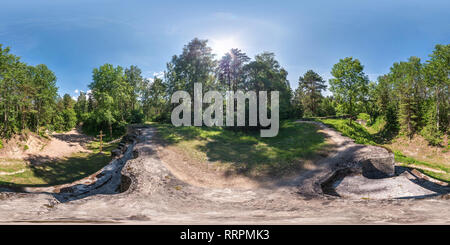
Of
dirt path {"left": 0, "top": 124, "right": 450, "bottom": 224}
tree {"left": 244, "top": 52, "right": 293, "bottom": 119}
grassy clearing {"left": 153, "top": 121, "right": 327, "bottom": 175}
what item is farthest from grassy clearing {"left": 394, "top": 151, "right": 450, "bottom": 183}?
tree {"left": 244, "top": 52, "right": 293, "bottom": 119}

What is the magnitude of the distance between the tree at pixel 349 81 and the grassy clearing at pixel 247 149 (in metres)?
9.42

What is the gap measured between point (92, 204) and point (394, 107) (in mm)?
41165

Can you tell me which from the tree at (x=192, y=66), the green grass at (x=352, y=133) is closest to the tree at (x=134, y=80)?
the tree at (x=192, y=66)

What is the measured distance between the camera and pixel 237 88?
31.9 m

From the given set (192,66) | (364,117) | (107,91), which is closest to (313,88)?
(364,117)

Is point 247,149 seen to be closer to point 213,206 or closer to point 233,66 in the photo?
point 213,206

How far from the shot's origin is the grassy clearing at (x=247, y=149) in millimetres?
14172

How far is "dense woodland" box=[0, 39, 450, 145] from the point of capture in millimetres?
22641

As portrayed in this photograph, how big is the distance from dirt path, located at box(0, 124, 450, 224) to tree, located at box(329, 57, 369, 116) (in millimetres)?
22313

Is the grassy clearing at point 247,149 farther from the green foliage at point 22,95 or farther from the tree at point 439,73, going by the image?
the green foliage at point 22,95

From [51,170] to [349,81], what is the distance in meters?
39.6

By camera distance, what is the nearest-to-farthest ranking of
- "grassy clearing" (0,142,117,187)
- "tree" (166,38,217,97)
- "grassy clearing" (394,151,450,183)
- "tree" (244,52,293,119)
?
"grassy clearing" (394,151,450,183) → "grassy clearing" (0,142,117,187) → "tree" (244,52,293,119) → "tree" (166,38,217,97)

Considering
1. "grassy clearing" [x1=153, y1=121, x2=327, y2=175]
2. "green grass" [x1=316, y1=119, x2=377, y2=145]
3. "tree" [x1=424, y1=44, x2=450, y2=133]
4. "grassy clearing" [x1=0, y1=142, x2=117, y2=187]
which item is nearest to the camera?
"grassy clearing" [x1=153, y1=121, x2=327, y2=175]

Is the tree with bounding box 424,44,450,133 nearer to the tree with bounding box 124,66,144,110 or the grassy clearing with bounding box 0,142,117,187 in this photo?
the grassy clearing with bounding box 0,142,117,187
